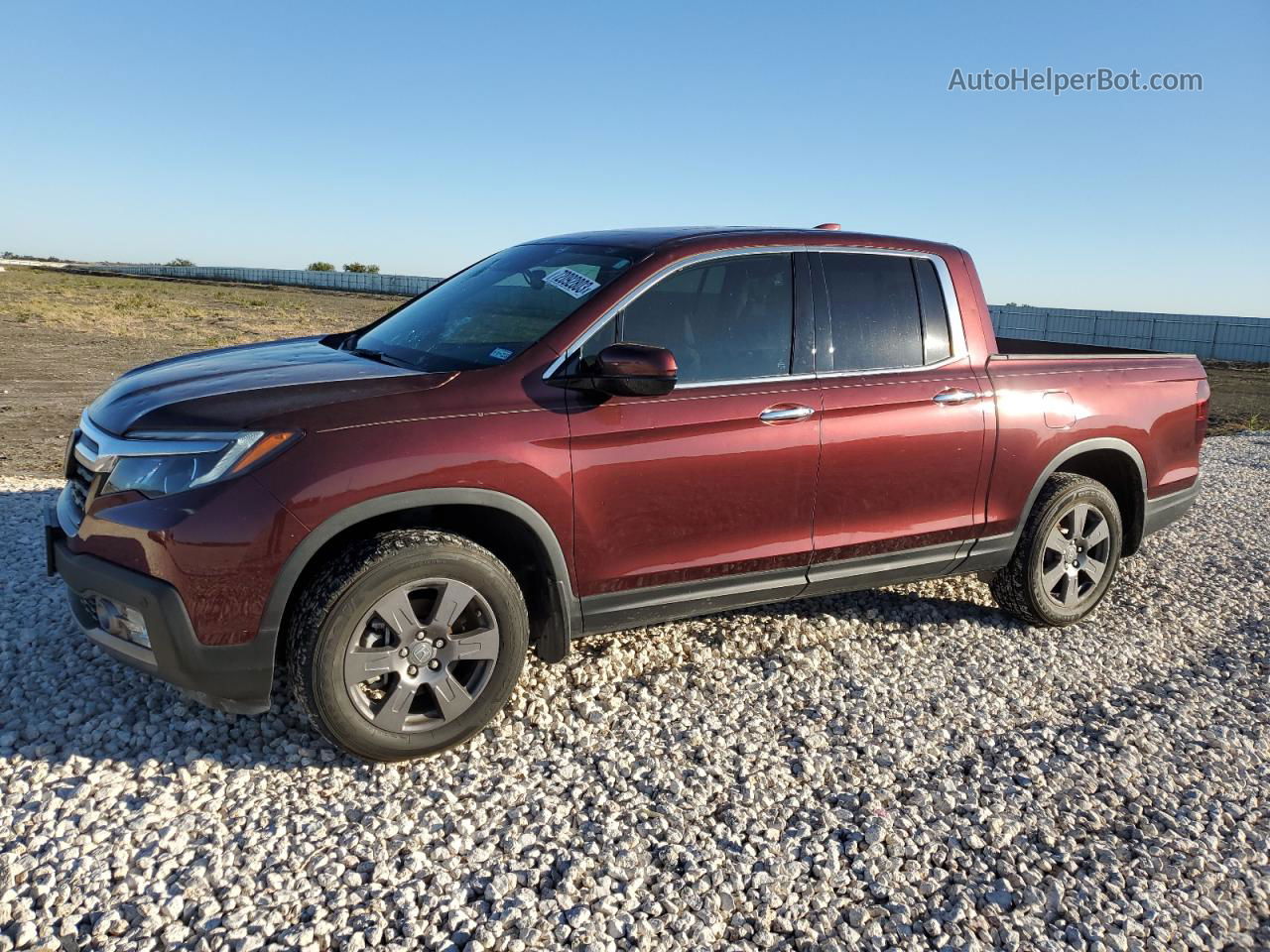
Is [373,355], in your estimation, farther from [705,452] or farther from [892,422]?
[892,422]

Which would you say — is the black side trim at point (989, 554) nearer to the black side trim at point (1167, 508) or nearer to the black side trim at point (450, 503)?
the black side trim at point (1167, 508)

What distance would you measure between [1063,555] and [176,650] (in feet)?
13.6

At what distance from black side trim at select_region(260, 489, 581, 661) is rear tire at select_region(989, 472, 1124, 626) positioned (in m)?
2.51

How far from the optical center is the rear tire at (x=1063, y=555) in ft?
15.9

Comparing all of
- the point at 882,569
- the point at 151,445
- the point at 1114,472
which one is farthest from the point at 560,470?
the point at 1114,472

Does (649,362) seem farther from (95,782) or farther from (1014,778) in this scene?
(95,782)

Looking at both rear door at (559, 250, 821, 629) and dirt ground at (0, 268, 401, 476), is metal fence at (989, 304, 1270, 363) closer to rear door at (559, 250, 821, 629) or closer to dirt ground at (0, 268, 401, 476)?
dirt ground at (0, 268, 401, 476)

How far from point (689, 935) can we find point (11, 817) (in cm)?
217

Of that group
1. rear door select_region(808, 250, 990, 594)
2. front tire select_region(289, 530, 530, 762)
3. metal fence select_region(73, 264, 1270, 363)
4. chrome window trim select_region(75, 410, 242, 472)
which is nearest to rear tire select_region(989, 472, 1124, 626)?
rear door select_region(808, 250, 990, 594)

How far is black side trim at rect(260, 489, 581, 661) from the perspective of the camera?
3152mm

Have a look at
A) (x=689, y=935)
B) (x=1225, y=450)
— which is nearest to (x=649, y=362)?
(x=689, y=935)

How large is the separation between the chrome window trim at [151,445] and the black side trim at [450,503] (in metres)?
0.42

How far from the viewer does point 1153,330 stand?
1326 inches

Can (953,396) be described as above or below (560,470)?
above
